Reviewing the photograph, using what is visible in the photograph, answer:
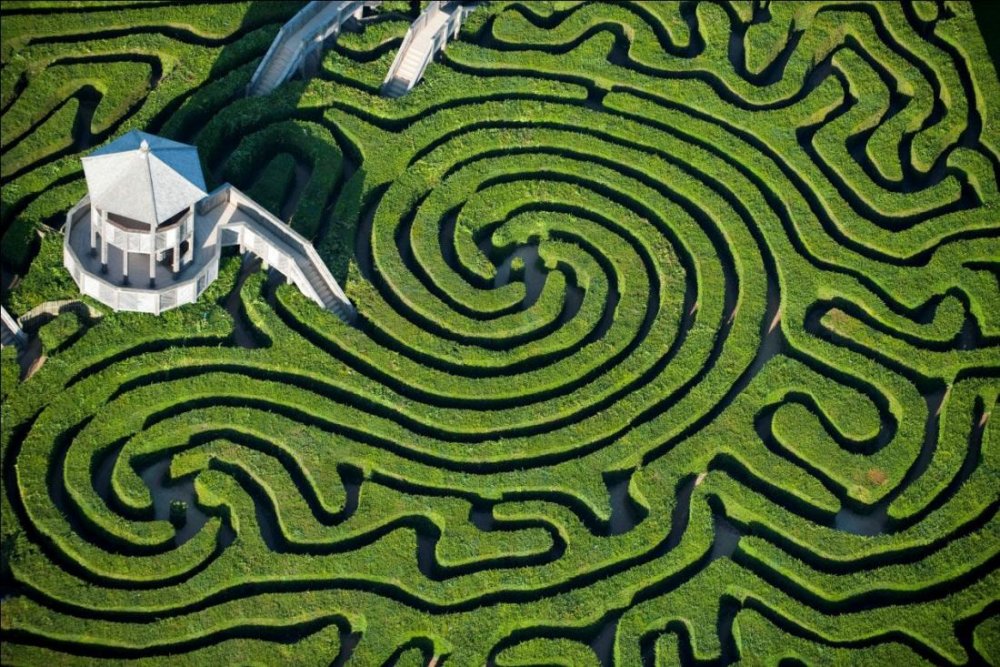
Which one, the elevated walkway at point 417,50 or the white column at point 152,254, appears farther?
the elevated walkway at point 417,50

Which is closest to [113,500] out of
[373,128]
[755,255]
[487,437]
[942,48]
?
[487,437]

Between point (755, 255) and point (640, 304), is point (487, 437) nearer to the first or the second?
point (640, 304)

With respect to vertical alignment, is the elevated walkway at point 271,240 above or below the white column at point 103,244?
above

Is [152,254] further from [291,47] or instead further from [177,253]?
[291,47]

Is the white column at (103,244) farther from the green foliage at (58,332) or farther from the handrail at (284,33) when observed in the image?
the handrail at (284,33)

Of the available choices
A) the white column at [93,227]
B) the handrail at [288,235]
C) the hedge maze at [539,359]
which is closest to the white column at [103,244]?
the white column at [93,227]

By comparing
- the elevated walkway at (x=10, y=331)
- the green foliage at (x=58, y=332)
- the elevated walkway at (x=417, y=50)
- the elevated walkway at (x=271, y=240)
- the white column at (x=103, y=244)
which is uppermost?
the elevated walkway at (x=417, y=50)

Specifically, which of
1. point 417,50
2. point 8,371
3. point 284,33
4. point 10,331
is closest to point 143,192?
point 10,331
